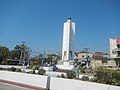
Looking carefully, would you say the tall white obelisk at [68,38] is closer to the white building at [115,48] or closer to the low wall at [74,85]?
the white building at [115,48]

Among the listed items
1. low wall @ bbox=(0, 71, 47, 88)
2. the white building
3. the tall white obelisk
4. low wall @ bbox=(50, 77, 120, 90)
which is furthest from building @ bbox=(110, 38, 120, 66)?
low wall @ bbox=(50, 77, 120, 90)

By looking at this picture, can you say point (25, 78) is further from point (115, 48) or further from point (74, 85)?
point (115, 48)

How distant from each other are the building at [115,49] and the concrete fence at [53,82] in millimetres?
53459

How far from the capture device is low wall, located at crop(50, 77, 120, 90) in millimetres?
11568

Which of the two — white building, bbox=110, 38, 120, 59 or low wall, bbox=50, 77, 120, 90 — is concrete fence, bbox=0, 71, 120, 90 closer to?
low wall, bbox=50, 77, 120, 90

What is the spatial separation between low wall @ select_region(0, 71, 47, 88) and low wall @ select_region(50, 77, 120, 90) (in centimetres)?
101

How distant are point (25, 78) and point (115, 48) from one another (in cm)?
5700

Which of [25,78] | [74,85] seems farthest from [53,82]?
[25,78]

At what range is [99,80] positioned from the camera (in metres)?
13.6

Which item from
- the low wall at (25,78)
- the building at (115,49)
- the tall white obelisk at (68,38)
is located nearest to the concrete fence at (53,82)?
the low wall at (25,78)

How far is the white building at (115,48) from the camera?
227 ft

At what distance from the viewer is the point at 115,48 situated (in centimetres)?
7100

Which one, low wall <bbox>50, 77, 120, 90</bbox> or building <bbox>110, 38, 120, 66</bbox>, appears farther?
building <bbox>110, 38, 120, 66</bbox>

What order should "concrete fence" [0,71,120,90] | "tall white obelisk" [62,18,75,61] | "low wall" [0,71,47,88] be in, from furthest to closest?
"tall white obelisk" [62,18,75,61] < "low wall" [0,71,47,88] < "concrete fence" [0,71,120,90]
